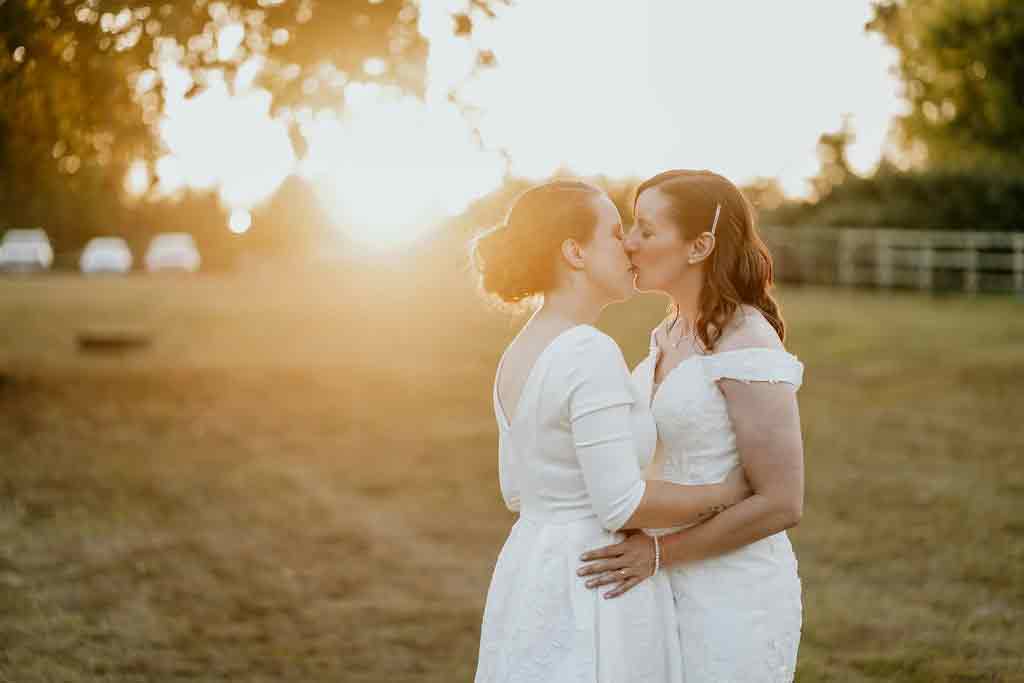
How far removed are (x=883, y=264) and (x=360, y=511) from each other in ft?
94.7

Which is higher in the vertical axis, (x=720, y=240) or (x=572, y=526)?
(x=720, y=240)

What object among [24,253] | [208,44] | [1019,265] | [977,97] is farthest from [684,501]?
[24,253]

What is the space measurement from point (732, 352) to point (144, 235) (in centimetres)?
6737

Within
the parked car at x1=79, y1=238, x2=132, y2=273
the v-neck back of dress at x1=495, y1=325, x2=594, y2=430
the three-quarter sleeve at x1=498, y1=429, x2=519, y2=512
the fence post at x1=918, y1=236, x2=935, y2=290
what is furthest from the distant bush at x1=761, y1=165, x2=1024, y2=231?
the v-neck back of dress at x1=495, y1=325, x2=594, y2=430

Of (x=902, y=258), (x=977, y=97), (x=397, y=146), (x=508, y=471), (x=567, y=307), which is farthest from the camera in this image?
(x=977, y=97)

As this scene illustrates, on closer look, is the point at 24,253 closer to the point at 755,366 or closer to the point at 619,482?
the point at 755,366

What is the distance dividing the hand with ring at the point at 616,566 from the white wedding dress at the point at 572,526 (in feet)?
0.08

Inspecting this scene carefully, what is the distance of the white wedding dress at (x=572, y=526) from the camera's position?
3.12 metres

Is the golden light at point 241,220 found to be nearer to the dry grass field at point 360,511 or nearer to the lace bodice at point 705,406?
the dry grass field at point 360,511

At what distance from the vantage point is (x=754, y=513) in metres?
3.39

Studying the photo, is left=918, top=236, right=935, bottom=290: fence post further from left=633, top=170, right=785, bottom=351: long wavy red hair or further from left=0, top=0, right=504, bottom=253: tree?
left=633, top=170, right=785, bottom=351: long wavy red hair

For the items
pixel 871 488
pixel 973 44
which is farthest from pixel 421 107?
pixel 973 44

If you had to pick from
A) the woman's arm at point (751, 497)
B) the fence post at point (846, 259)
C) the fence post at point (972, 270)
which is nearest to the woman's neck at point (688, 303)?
the woman's arm at point (751, 497)

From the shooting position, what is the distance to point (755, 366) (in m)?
3.37
